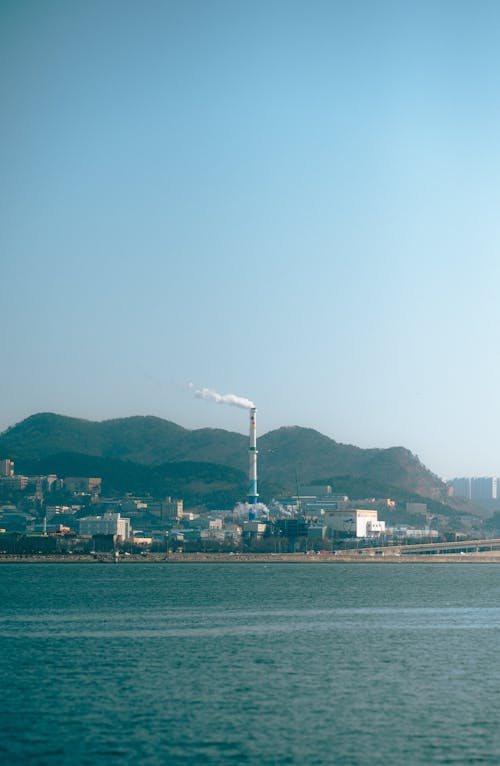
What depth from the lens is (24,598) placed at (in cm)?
9175

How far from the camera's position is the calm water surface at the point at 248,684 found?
3133 centimetres

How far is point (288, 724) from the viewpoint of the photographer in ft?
113

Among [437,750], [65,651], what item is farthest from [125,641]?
[437,750]

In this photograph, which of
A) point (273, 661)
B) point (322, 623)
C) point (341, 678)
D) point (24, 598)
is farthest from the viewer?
point (24, 598)

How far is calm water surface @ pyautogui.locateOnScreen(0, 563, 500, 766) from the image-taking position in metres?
31.3

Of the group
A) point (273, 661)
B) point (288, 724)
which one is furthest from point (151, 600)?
point (288, 724)

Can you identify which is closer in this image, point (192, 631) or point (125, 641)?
point (125, 641)

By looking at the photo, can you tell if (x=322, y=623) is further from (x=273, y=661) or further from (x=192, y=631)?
(x=273, y=661)

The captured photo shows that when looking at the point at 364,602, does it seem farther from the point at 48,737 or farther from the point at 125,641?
the point at 48,737

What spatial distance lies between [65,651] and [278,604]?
34914 mm

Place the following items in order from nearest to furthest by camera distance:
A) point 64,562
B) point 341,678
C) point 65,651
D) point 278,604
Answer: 1. point 341,678
2. point 65,651
3. point 278,604
4. point 64,562

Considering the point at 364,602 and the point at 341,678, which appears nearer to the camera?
the point at 341,678

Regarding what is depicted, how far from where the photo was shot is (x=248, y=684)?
42.3 meters

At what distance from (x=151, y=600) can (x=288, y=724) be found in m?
56.8
